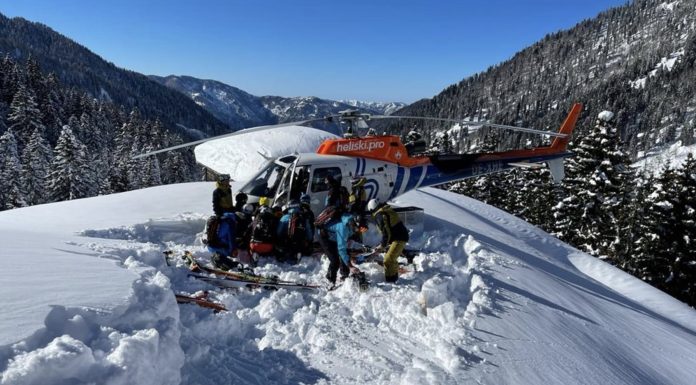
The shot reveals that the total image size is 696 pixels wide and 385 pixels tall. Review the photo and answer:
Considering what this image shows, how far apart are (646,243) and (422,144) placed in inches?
645

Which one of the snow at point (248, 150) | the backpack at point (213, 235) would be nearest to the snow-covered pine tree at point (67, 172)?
the snow at point (248, 150)

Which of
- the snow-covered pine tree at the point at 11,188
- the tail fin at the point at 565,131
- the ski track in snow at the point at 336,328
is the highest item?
the tail fin at the point at 565,131

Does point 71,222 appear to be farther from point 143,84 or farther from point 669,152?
point 143,84

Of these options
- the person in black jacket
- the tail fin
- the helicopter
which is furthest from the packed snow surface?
the tail fin

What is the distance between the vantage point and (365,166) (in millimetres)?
11188

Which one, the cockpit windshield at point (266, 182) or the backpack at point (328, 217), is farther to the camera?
the cockpit windshield at point (266, 182)

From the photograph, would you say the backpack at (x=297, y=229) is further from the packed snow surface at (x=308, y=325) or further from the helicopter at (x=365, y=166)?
the helicopter at (x=365, y=166)

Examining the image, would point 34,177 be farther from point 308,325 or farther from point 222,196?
point 308,325

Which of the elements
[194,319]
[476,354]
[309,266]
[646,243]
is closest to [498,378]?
[476,354]

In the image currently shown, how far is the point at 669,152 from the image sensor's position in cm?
13012

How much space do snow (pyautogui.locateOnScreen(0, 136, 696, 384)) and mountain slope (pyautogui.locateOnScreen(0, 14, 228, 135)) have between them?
151m

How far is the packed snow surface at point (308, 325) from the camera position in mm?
3482

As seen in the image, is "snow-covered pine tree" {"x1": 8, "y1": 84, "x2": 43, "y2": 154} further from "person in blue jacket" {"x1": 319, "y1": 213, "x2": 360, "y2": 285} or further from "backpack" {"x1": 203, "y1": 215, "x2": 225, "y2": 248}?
"person in blue jacket" {"x1": 319, "y1": 213, "x2": 360, "y2": 285}

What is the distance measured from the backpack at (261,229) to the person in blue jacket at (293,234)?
194 millimetres
